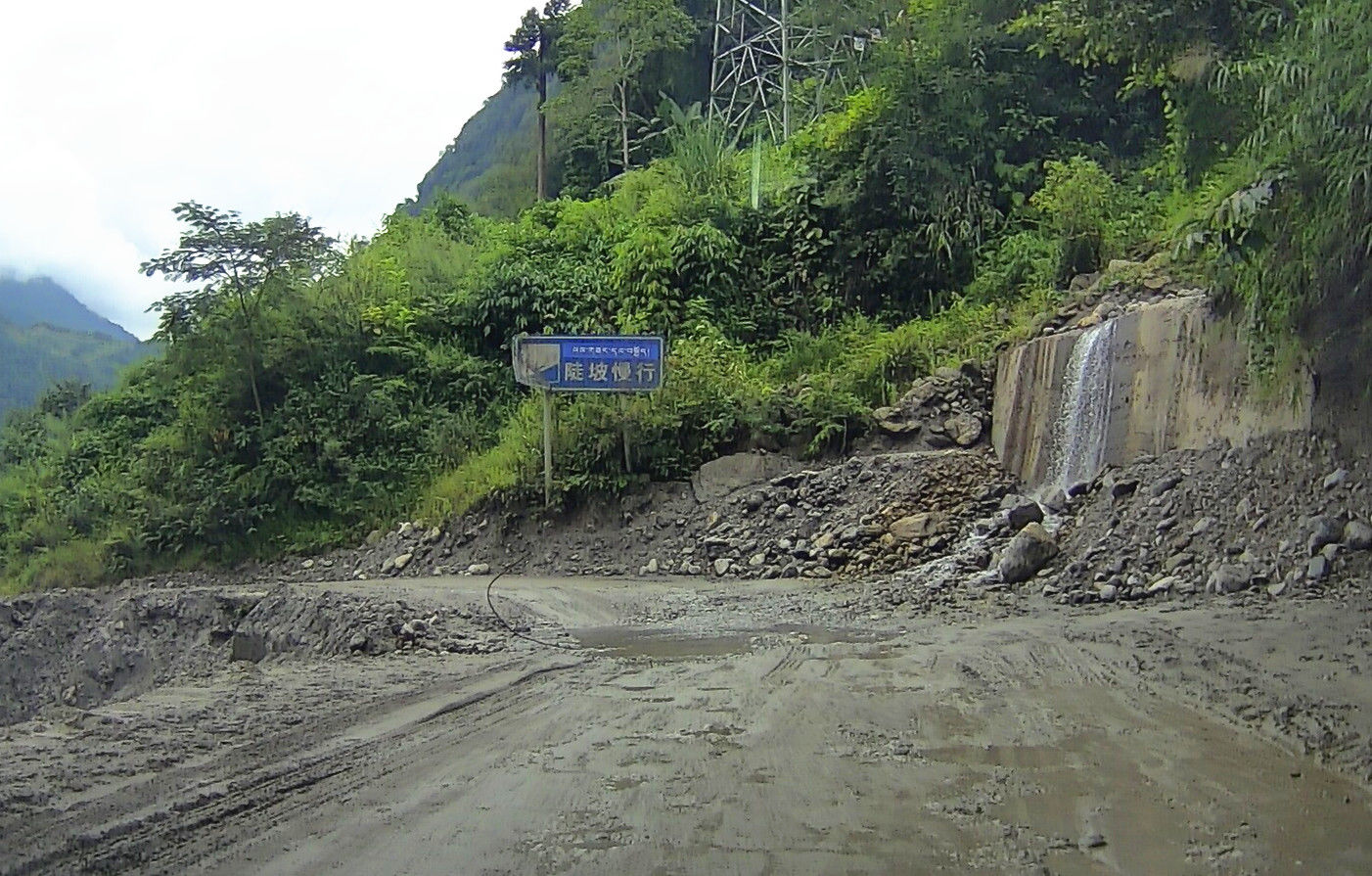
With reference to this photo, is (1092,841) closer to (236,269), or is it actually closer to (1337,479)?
(1337,479)

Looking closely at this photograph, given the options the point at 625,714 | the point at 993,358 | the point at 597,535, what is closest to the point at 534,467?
the point at 597,535

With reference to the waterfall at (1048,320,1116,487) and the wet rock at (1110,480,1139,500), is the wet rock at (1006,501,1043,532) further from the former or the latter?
the wet rock at (1110,480,1139,500)

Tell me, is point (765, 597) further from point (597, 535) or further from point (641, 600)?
point (597, 535)

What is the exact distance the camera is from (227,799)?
429 centimetres

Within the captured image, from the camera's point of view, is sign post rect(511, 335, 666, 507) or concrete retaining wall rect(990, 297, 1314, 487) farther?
sign post rect(511, 335, 666, 507)

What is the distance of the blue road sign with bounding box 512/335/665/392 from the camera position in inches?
619

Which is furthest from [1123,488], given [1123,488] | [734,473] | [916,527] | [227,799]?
[227,799]

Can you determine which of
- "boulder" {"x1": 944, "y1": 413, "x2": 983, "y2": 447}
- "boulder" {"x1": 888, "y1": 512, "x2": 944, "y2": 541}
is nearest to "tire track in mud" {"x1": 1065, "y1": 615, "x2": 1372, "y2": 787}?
"boulder" {"x1": 888, "y1": 512, "x2": 944, "y2": 541}

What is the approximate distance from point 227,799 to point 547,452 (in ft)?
39.3

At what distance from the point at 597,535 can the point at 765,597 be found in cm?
462

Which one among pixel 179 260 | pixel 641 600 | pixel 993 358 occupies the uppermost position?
pixel 179 260

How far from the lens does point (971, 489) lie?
46.7 ft

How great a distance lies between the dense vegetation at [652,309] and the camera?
17188 millimetres

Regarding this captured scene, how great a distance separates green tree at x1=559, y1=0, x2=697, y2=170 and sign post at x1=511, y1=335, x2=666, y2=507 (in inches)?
701
